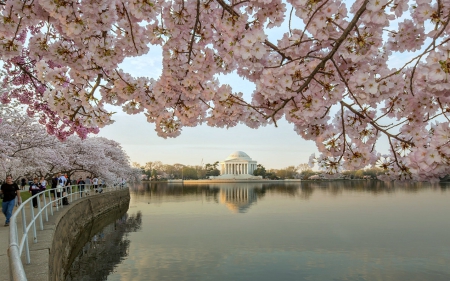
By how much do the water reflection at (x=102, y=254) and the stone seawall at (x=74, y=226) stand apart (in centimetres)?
33

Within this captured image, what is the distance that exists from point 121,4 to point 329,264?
1171 cm

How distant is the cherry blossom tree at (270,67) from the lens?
122 inches

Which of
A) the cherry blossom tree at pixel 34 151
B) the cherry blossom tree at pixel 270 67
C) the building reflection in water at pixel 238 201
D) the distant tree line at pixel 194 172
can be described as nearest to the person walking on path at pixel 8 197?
the cherry blossom tree at pixel 34 151

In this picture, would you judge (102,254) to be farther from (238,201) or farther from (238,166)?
(238,166)

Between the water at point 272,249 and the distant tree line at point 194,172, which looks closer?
the water at point 272,249

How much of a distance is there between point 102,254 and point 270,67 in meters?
13.4

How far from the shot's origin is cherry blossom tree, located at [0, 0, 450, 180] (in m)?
3.09

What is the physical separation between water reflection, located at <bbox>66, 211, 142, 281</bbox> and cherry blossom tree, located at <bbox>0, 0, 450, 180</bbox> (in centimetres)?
864

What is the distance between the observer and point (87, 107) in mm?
4582

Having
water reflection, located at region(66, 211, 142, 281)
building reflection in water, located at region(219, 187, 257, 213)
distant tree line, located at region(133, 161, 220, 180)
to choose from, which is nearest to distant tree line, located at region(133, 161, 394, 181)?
distant tree line, located at region(133, 161, 220, 180)

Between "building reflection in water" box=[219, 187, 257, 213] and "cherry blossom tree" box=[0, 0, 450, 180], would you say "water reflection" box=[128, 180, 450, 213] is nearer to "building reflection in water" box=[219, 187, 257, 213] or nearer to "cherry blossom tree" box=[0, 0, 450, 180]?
"building reflection in water" box=[219, 187, 257, 213]

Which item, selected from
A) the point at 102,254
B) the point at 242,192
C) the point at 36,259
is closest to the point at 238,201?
the point at 242,192

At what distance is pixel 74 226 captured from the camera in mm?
15250

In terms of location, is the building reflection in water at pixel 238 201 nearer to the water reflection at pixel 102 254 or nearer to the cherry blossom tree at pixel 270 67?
the water reflection at pixel 102 254
